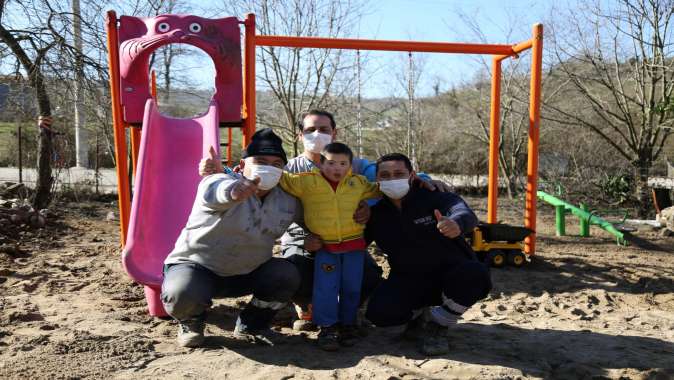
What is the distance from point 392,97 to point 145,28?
8671 millimetres

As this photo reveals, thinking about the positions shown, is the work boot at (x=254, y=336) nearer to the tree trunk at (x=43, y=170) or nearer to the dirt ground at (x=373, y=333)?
the dirt ground at (x=373, y=333)

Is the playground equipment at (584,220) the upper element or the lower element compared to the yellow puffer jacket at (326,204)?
lower

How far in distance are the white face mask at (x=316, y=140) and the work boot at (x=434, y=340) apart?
4.37 feet

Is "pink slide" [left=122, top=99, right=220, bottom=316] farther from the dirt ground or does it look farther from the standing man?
the standing man

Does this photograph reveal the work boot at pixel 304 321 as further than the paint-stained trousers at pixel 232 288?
Yes

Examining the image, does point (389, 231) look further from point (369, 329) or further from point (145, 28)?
point (145, 28)

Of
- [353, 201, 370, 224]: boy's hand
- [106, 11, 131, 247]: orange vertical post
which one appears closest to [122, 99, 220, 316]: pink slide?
[106, 11, 131, 247]: orange vertical post

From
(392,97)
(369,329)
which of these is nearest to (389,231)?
(369,329)

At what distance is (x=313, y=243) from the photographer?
3.40 meters

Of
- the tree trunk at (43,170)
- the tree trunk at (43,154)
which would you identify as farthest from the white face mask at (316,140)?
the tree trunk at (43,170)

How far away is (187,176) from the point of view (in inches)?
187

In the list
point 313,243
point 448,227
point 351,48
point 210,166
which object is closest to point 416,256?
point 448,227

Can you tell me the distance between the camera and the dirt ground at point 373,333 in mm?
2992

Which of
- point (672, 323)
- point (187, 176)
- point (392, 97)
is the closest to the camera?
point (672, 323)
